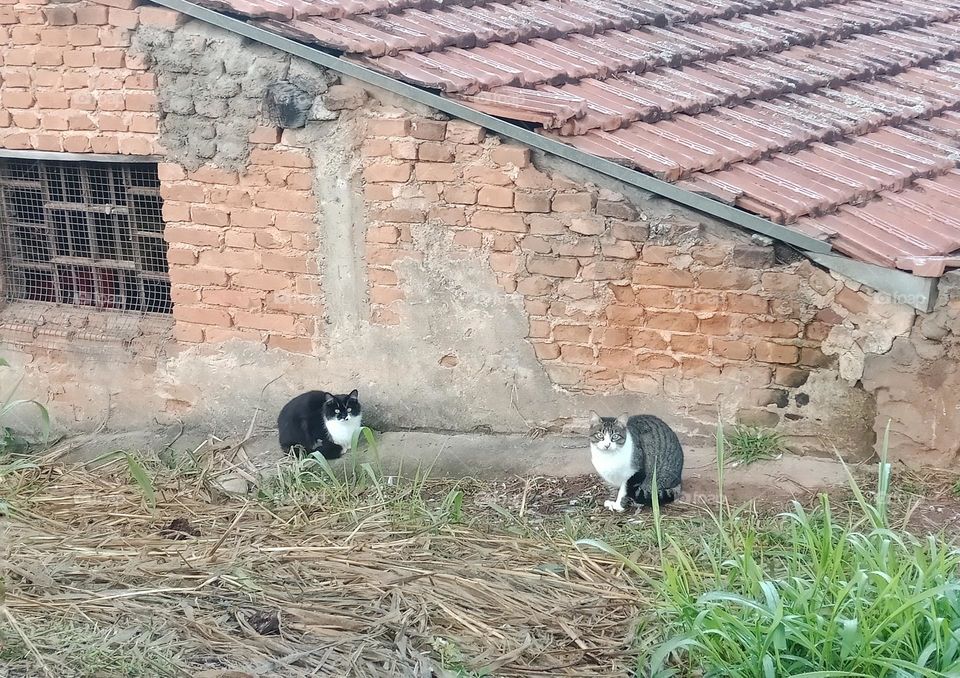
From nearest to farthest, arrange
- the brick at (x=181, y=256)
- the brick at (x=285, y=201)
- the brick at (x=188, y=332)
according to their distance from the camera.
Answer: the brick at (x=285, y=201) → the brick at (x=181, y=256) → the brick at (x=188, y=332)

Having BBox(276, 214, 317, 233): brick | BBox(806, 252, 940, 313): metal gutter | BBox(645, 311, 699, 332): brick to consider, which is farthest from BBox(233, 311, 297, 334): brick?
BBox(806, 252, 940, 313): metal gutter

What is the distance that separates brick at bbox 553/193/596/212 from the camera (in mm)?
5207

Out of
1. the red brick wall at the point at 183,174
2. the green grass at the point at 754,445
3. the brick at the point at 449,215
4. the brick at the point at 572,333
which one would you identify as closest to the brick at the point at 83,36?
the red brick wall at the point at 183,174

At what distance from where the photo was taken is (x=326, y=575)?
452cm

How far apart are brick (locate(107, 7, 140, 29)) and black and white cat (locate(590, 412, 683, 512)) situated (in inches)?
127

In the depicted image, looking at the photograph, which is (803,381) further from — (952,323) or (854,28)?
(854,28)

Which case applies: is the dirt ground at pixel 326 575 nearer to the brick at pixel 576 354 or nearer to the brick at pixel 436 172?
the brick at pixel 576 354

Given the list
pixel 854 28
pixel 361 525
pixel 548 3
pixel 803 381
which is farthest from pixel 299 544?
pixel 854 28

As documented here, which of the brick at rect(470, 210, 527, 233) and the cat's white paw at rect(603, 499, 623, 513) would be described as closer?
the cat's white paw at rect(603, 499, 623, 513)

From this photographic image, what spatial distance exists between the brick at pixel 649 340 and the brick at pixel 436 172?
3.93ft

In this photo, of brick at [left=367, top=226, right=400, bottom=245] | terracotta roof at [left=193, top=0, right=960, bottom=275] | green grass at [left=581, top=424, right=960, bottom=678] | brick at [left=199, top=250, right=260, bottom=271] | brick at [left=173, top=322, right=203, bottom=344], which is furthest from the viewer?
brick at [left=173, top=322, right=203, bottom=344]

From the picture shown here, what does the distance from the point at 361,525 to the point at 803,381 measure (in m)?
2.20

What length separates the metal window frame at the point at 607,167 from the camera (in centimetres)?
475

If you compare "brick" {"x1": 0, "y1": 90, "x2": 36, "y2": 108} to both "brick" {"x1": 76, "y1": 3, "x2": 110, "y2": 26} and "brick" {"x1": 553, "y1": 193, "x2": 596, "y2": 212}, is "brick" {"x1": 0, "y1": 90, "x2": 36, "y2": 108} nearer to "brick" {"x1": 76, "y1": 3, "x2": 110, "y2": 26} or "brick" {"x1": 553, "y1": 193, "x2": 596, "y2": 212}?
"brick" {"x1": 76, "y1": 3, "x2": 110, "y2": 26}
